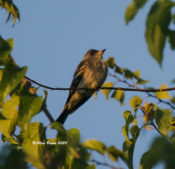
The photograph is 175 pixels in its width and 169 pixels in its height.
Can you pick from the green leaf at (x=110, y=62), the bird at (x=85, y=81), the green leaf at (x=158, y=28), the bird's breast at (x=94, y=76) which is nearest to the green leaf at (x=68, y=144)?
the green leaf at (x=158, y=28)

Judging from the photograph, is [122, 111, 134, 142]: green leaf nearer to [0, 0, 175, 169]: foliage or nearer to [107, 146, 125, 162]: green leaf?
[0, 0, 175, 169]: foliage

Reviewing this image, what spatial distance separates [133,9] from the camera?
1803 millimetres

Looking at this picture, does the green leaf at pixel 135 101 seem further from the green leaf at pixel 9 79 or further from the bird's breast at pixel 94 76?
the bird's breast at pixel 94 76

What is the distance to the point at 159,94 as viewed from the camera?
10.5 feet

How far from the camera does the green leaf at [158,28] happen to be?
1.57 meters

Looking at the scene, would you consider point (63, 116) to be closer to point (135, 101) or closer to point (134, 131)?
point (135, 101)

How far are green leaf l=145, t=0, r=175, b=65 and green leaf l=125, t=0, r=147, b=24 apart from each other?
0.07 meters

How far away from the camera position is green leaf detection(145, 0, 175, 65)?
157cm

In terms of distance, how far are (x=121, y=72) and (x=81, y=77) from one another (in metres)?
4.03

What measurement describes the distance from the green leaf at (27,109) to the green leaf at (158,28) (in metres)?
0.78

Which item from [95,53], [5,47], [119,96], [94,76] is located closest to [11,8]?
[5,47]

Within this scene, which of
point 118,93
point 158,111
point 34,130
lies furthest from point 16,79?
point 118,93

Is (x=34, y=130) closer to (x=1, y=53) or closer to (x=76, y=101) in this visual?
(x=1, y=53)

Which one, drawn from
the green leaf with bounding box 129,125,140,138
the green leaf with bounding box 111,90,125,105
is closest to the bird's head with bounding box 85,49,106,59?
the green leaf with bounding box 111,90,125,105
